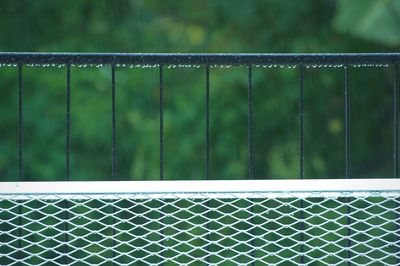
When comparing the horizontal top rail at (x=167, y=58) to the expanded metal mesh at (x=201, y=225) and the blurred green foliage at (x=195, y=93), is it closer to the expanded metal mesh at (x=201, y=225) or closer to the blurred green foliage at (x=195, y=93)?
the expanded metal mesh at (x=201, y=225)

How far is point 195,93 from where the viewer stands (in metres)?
9.04

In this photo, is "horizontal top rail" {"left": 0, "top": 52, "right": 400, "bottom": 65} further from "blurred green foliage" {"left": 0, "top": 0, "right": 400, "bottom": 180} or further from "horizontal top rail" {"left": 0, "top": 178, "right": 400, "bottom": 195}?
"blurred green foliage" {"left": 0, "top": 0, "right": 400, "bottom": 180}

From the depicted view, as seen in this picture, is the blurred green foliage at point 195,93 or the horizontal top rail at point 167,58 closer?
the horizontal top rail at point 167,58

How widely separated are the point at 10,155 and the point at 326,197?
286 inches

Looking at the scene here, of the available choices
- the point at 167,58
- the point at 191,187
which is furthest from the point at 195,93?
A: the point at 191,187

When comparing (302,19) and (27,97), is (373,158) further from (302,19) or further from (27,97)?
Answer: (27,97)

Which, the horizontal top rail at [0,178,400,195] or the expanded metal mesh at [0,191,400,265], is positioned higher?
the horizontal top rail at [0,178,400,195]

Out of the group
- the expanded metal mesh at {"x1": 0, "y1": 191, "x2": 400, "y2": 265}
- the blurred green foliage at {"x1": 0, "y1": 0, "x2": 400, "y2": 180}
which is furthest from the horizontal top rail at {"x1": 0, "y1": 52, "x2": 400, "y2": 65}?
the blurred green foliage at {"x1": 0, "y1": 0, "x2": 400, "y2": 180}

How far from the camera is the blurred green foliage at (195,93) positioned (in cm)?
895

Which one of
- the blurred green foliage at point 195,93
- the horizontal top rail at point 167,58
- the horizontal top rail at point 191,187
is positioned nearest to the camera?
the horizontal top rail at point 191,187

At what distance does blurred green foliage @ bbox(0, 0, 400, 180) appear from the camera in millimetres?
8953

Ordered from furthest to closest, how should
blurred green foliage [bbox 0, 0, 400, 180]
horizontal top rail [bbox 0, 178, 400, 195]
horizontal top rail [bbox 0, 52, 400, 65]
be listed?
blurred green foliage [bbox 0, 0, 400, 180] < horizontal top rail [bbox 0, 52, 400, 65] < horizontal top rail [bbox 0, 178, 400, 195]

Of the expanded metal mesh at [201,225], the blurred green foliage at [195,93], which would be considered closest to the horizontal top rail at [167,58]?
the expanded metal mesh at [201,225]

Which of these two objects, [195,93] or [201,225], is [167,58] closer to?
[201,225]
